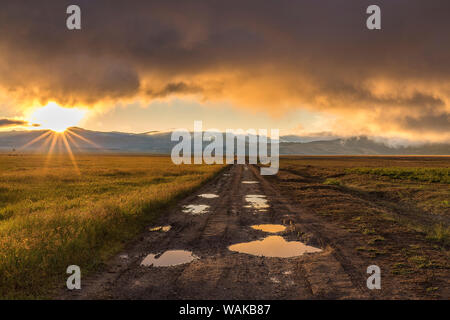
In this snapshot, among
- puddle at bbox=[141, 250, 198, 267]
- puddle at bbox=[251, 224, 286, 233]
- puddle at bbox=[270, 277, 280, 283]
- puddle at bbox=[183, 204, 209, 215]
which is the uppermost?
puddle at bbox=[270, 277, 280, 283]

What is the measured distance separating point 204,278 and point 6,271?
14.1ft

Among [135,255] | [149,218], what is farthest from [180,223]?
[135,255]

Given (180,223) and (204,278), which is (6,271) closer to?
(204,278)

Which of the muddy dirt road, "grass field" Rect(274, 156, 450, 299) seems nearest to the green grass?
"grass field" Rect(274, 156, 450, 299)

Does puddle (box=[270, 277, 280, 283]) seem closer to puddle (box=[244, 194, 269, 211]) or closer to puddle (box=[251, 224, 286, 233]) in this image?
puddle (box=[251, 224, 286, 233])

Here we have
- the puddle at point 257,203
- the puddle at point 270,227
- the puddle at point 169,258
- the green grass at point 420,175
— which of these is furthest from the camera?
the green grass at point 420,175

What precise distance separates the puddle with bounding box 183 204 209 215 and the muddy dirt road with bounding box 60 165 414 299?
221 centimetres

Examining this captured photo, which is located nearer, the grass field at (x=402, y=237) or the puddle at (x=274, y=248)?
the grass field at (x=402, y=237)

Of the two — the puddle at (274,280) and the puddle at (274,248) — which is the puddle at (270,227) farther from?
the puddle at (274,280)

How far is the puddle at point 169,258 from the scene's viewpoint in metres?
6.72

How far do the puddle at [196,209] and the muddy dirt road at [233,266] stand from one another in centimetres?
221

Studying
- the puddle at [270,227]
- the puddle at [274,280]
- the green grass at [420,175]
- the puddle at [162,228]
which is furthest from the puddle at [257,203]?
the green grass at [420,175]

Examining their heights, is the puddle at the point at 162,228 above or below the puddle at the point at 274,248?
below

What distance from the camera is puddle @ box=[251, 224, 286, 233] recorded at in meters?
10.3
